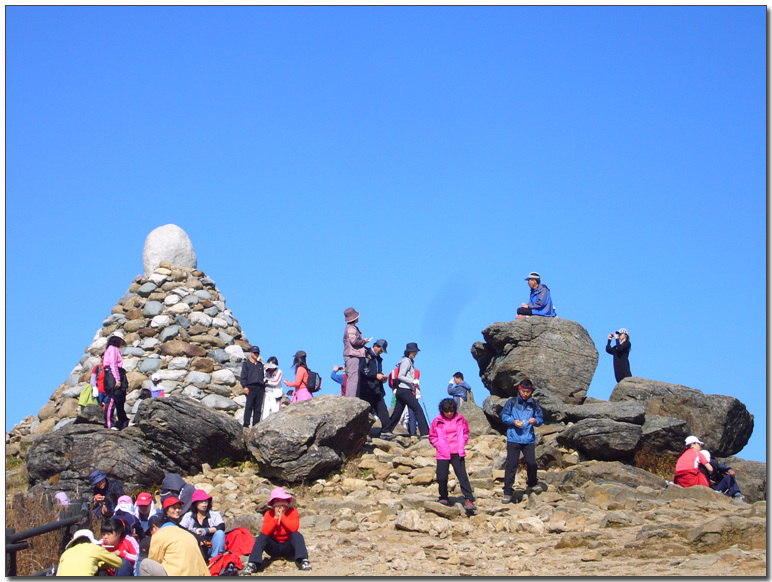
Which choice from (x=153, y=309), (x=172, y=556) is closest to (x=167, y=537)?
(x=172, y=556)

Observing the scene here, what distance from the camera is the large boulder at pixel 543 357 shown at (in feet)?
65.8

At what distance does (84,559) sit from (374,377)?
10.4 meters

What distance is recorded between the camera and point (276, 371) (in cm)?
1994

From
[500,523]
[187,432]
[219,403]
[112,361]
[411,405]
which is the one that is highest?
[112,361]

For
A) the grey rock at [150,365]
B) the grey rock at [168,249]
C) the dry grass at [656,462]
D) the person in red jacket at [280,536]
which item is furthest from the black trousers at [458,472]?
the grey rock at [168,249]

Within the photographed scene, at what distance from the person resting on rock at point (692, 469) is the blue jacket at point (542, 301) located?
6.33 meters

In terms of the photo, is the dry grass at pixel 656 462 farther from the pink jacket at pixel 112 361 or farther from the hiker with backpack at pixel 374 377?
the pink jacket at pixel 112 361

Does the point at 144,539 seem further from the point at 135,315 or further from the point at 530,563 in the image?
the point at 135,315

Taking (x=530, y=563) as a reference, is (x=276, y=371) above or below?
above

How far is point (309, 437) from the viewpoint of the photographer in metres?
16.3

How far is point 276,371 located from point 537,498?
296 inches

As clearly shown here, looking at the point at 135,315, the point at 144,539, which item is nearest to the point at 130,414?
the point at 135,315

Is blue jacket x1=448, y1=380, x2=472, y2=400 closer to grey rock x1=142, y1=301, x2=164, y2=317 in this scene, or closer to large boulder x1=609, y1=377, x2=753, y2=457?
large boulder x1=609, y1=377, x2=753, y2=457

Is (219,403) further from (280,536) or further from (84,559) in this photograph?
(84,559)
